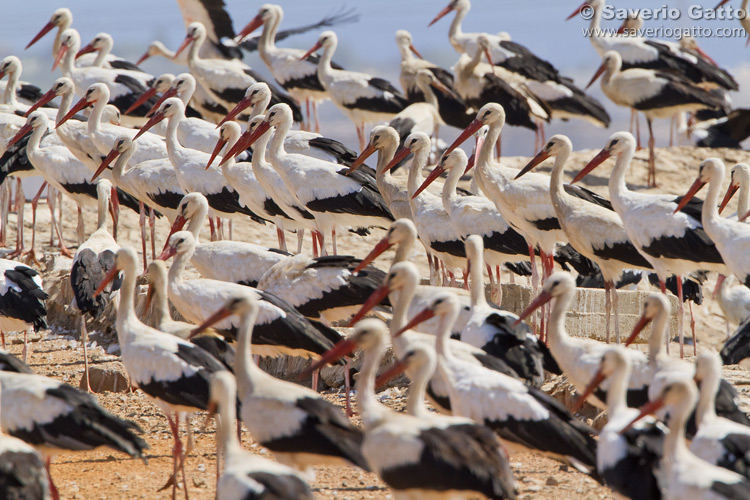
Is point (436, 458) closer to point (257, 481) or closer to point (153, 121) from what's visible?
point (257, 481)

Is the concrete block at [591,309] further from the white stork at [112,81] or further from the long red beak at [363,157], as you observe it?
the white stork at [112,81]

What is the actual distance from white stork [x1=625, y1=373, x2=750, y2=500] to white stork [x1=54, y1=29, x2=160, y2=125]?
12683 millimetres

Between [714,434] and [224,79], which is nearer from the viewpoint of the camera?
[714,434]

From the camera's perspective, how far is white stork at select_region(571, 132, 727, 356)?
9.22 m

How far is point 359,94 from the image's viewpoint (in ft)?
55.7

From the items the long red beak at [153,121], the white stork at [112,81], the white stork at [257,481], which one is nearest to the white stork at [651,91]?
the long red beak at [153,121]

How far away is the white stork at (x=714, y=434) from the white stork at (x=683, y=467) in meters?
0.14

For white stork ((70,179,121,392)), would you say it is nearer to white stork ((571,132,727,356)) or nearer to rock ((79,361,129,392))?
rock ((79,361,129,392))

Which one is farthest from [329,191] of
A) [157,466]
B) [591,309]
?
[157,466]

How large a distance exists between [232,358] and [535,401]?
2120 mm

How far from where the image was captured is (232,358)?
23.6 feet

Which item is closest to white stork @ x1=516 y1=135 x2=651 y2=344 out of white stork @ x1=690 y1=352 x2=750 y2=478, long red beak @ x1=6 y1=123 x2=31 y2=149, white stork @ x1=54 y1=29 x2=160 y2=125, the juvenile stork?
white stork @ x1=690 y1=352 x2=750 y2=478

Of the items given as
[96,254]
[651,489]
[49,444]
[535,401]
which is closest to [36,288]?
[96,254]

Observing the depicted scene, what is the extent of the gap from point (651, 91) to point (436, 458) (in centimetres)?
1243
